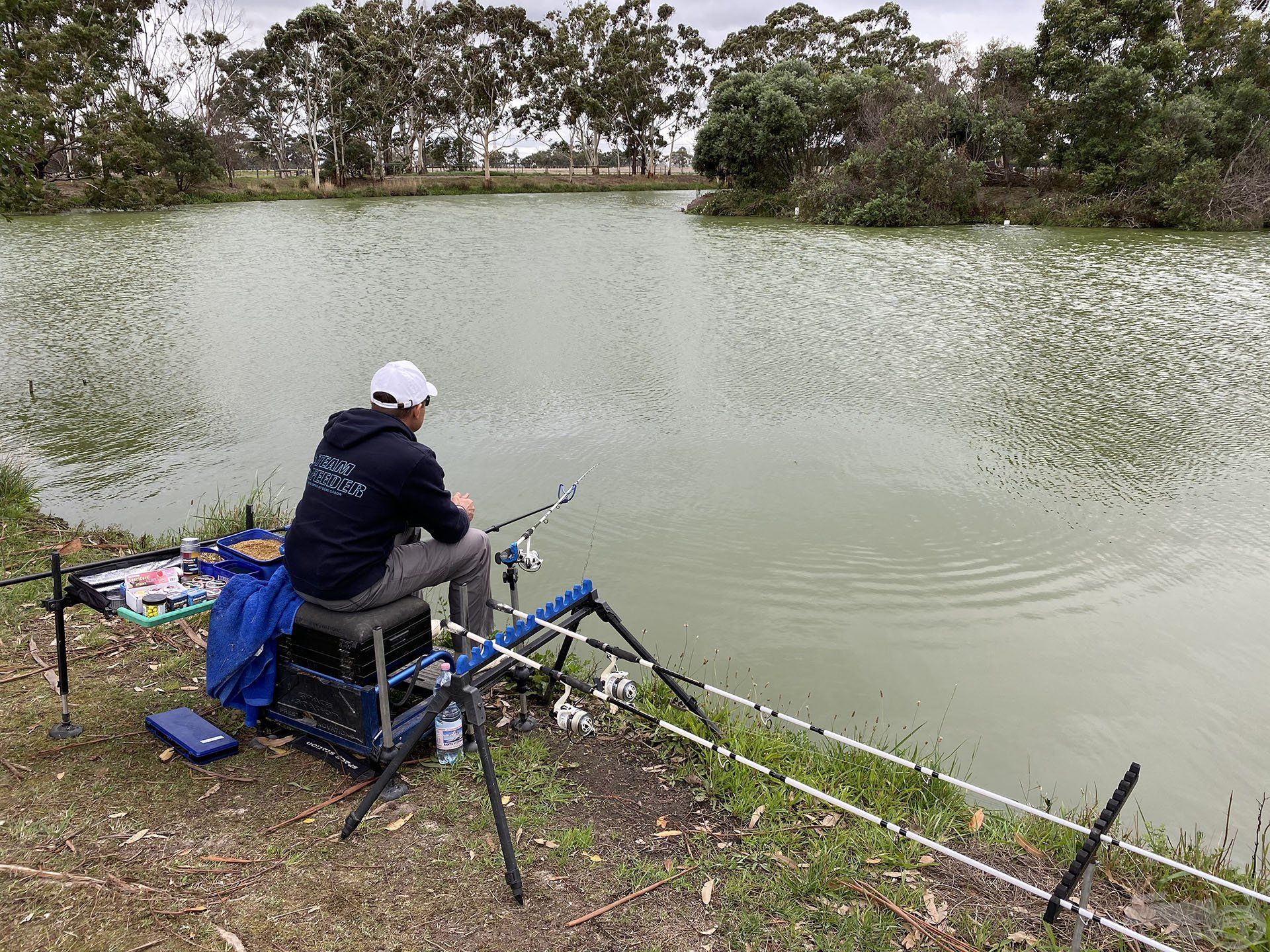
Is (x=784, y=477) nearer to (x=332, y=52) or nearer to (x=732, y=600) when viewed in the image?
(x=732, y=600)

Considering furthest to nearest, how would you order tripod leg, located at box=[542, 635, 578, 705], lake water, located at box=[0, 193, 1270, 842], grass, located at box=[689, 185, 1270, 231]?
grass, located at box=[689, 185, 1270, 231], lake water, located at box=[0, 193, 1270, 842], tripod leg, located at box=[542, 635, 578, 705]

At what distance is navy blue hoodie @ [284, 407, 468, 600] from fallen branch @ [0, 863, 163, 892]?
1.00m

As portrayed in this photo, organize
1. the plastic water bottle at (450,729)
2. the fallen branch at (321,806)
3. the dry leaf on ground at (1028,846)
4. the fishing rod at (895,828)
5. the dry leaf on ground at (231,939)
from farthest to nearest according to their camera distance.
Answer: the plastic water bottle at (450,729)
the dry leaf on ground at (1028,846)
the fallen branch at (321,806)
the dry leaf on ground at (231,939)
the fishing rod at (895,828)

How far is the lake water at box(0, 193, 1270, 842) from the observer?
14.8ft

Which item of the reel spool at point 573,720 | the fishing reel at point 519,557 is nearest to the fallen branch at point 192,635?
the fishing reel at point 519,557

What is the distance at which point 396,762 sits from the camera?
263 cm

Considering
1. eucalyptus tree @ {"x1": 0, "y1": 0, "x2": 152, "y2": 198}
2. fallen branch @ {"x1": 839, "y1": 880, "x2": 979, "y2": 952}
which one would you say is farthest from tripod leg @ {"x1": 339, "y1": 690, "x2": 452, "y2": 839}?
eucalyptus tree @ {"x1": 0, "y1": 0, "x2": 152, "y2": 198}

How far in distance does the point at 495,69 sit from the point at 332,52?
9907 millimetres

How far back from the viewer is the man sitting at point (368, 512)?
279cm

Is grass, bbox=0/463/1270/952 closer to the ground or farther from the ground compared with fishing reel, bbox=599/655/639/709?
closer to the ground

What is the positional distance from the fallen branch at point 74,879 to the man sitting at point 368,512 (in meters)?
0.99

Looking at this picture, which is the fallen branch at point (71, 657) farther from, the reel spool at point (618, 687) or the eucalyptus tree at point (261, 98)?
the eucalyptus tree at point (261, 98)

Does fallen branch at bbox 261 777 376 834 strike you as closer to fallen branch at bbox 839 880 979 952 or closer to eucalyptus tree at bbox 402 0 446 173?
fallen branch at bbox 839 880 979 952

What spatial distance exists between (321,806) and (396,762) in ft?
1.60
